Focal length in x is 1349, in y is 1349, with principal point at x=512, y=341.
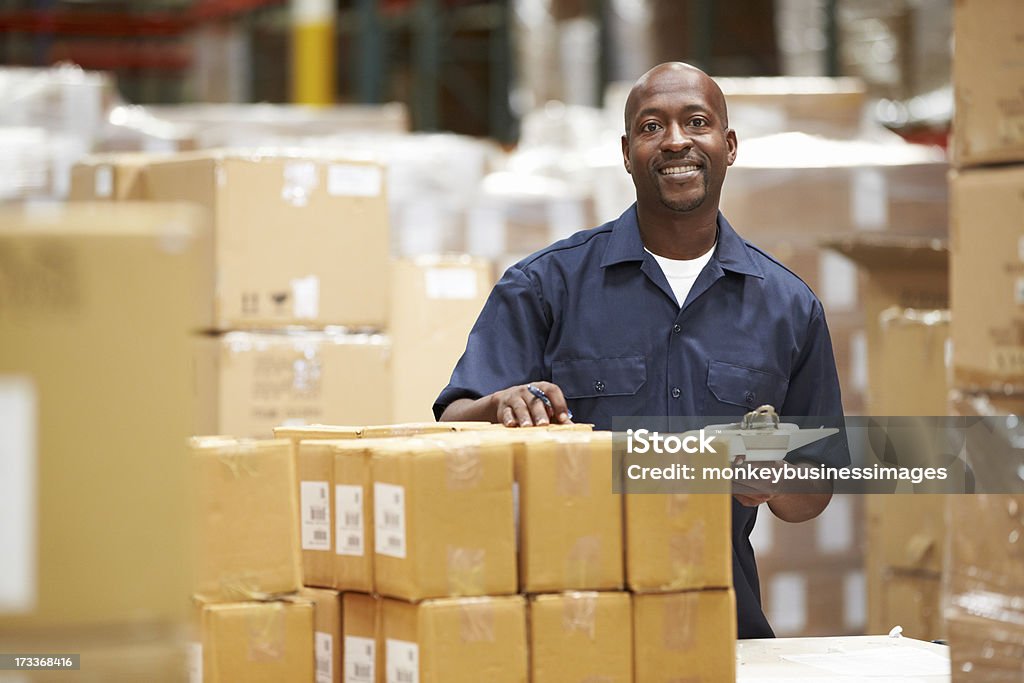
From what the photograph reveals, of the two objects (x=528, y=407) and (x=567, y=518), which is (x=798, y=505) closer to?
(x=528, y=407)

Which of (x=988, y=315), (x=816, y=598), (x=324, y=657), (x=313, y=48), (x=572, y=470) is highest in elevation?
(x=313, y=48)

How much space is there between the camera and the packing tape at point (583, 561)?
6.26ft

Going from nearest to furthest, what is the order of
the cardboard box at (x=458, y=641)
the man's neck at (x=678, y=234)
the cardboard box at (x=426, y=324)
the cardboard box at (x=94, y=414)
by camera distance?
the cardboard box at (x=94, y=414)
the cardboard box at (x=458, y=641)
the man's neck at (x=678, y=234)
the cardboard box at (x=426, y=324)

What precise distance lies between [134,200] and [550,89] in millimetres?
5356

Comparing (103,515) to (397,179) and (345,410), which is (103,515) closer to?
(345,410)

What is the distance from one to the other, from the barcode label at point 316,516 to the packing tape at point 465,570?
26 centimetres

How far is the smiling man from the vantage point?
2811 mm

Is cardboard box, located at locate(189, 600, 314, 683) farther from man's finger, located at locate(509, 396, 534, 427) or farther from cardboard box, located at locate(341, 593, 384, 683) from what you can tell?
man's finger, located at locate(509, 396, 534, 427)

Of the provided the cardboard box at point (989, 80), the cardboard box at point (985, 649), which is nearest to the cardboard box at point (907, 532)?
the cardboard box at point (989, 80)

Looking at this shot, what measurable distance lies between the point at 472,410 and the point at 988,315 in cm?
98

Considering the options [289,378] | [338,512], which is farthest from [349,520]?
[289,378]

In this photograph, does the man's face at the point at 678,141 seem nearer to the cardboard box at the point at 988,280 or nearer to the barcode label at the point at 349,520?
the cardboard box at the point at 988,280

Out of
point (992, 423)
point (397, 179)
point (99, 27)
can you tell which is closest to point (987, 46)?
point (992, 423)

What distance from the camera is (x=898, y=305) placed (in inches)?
185
